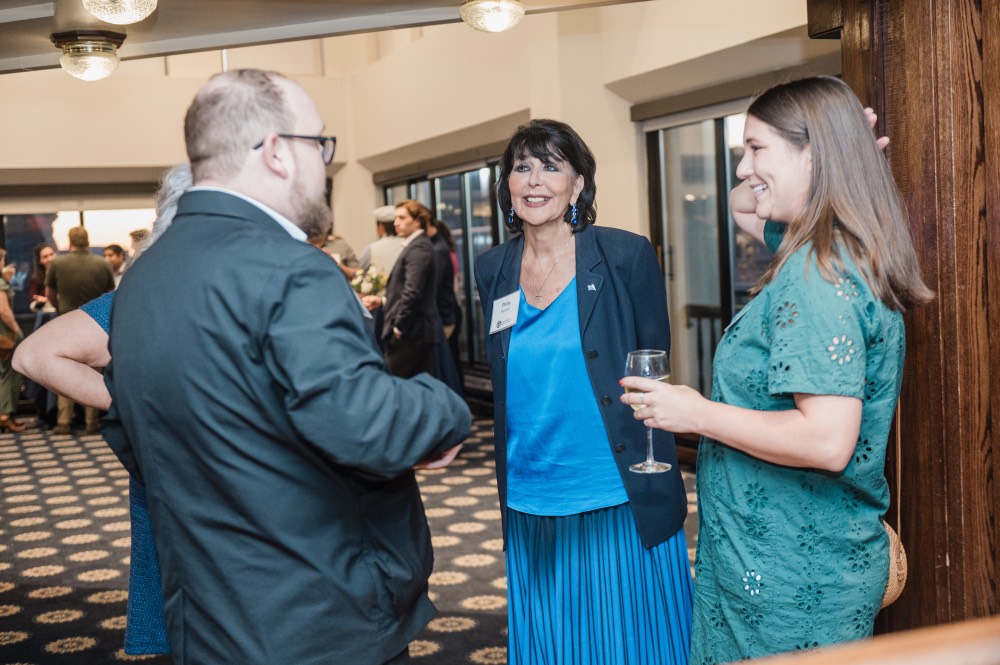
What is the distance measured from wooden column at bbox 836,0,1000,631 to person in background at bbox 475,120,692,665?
562mm

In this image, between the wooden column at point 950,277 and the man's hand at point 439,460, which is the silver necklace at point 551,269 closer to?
the wooden column at point 950,277

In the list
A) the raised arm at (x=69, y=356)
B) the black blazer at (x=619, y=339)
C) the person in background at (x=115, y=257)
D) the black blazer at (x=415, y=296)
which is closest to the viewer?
the raised arm at (x=69, y=356)

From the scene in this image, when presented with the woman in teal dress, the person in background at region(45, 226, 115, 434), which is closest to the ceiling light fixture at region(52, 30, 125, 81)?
the woman in teal dress

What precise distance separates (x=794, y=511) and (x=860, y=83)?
1.07 m

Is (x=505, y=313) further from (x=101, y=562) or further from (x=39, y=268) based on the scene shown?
(x=39, y=268)

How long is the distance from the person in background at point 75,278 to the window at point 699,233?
476 centimetres

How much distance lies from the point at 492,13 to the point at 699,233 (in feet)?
10.6

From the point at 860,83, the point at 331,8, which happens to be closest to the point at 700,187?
the point at 331,8

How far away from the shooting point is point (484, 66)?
24.0ft

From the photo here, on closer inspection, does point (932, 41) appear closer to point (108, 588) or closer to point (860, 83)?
point (860, 83)

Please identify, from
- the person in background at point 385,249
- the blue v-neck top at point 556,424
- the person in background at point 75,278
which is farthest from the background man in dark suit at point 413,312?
the blue v-neck top at point 556,424

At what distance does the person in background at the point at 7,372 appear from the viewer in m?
7.80

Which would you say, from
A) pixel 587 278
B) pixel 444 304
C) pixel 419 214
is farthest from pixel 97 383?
pixel 444 304

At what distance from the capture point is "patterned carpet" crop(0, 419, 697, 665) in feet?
10.6
